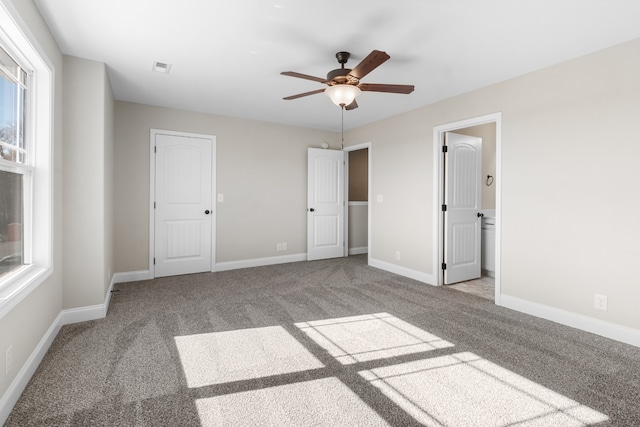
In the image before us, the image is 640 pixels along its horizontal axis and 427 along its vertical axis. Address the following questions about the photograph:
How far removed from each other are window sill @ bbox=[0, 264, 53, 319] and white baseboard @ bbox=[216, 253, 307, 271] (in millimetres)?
2714

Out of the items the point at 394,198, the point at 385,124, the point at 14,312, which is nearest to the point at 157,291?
the point at 14,312

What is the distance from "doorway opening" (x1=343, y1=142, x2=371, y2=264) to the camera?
20.5 feet

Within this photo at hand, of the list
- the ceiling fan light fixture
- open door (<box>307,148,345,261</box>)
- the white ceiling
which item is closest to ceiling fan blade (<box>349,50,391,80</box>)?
the ceiling fan light fixture

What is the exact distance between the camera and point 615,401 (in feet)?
6.05

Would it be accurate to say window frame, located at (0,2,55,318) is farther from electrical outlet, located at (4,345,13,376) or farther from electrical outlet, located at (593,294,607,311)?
electrical outlet, located at (593,294,607,311)

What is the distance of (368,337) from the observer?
8.84 feet

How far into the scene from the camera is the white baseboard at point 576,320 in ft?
8.54

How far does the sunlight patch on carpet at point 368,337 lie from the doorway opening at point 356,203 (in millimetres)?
3021

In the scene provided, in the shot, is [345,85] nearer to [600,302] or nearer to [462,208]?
[462,208]

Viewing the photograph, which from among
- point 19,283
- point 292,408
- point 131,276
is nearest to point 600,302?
point 292,408

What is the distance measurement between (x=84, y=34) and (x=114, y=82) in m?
1.09

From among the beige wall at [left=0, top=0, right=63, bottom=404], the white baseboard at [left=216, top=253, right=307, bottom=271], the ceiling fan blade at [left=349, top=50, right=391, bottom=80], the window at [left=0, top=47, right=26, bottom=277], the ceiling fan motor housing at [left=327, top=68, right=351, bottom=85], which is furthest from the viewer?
the white baseboard at [left=216, top=253, right=307, bottom=271]

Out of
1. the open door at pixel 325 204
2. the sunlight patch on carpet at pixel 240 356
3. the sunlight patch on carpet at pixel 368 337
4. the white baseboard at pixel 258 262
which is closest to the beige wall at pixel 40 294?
the sunlight patch on carpet at pixel 240 356

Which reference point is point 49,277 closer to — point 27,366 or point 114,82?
point 27,366
